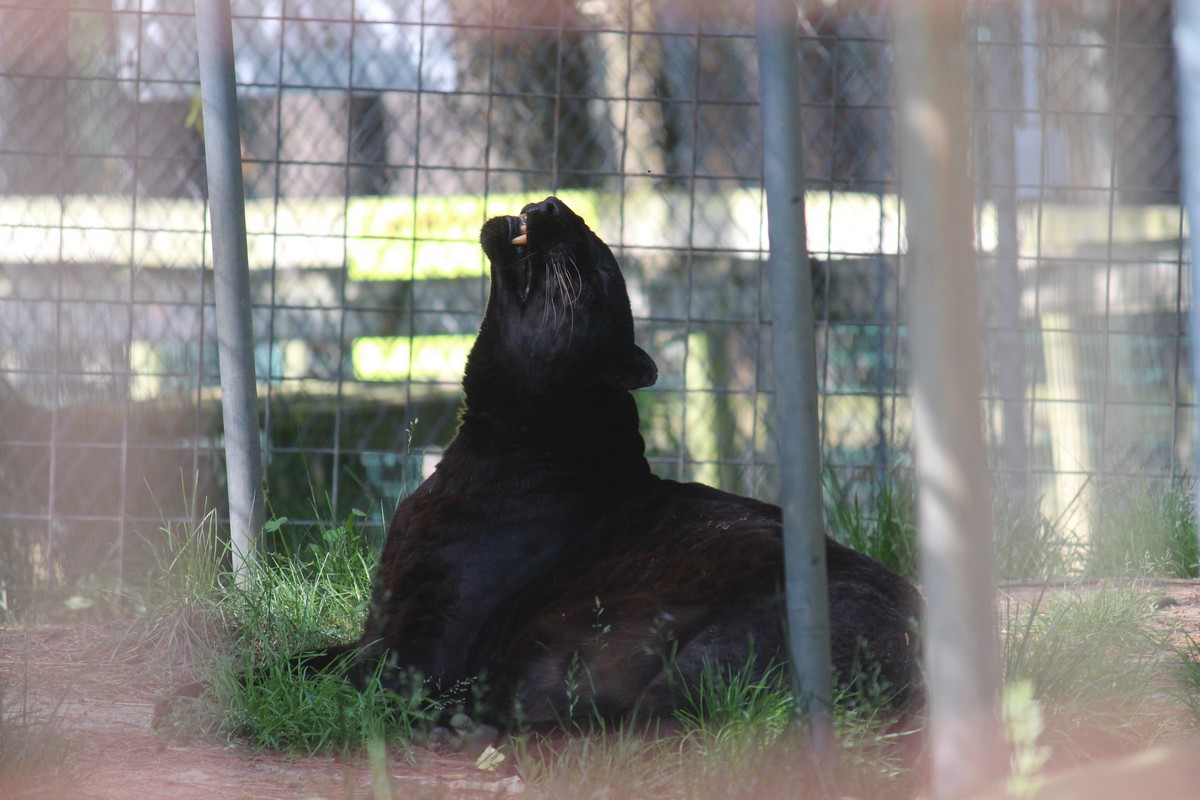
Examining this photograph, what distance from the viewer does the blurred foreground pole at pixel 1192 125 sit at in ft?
12.9

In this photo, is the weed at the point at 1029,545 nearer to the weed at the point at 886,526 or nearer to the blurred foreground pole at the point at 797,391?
the weed at the point at 886,526

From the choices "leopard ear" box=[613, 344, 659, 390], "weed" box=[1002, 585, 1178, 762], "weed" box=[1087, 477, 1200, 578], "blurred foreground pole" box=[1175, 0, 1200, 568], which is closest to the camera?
"weed" box=[1002, 585, 1178, 762]

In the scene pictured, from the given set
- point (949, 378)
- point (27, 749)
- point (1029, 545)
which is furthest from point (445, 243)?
point (949, 378)

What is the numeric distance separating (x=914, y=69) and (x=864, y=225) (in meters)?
4.17

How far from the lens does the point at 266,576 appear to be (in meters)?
3.31

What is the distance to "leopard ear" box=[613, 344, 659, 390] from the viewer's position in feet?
10.6

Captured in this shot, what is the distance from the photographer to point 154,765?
234 cm

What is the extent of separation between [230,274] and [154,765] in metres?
1.59

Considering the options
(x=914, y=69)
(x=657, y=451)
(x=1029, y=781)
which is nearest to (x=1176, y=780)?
(x=1029, y=781)

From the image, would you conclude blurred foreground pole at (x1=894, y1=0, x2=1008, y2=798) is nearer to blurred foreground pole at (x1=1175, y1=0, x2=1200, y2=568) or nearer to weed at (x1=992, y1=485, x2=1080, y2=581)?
weed at (x1=992, y1=485, x2=1080, y2=581)

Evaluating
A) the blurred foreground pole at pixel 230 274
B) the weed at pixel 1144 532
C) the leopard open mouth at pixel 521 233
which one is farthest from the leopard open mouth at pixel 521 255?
the weed at pixel 1144 532

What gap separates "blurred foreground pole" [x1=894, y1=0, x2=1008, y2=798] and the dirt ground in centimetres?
93

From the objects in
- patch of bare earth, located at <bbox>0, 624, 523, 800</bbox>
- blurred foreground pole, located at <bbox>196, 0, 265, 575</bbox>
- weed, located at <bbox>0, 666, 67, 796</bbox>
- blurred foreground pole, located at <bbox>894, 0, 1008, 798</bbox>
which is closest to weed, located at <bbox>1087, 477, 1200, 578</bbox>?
patch of bare earth, located at <bbox>0, 624, 523, 800</bbox>

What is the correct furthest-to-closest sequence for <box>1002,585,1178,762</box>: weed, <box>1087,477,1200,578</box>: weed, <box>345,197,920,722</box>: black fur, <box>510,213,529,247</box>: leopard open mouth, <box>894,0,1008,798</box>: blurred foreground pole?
1. <box>1087,477,1200,578</box>: weed
2. <box>510,213,529,247</box>: leopard open mouth
3. <box>345,197,920,722</box>: black fur
4. <box>1002,585,1178,762</box>: weed
5. <box>894,0,1008,798</box>: blurred foreground pole
